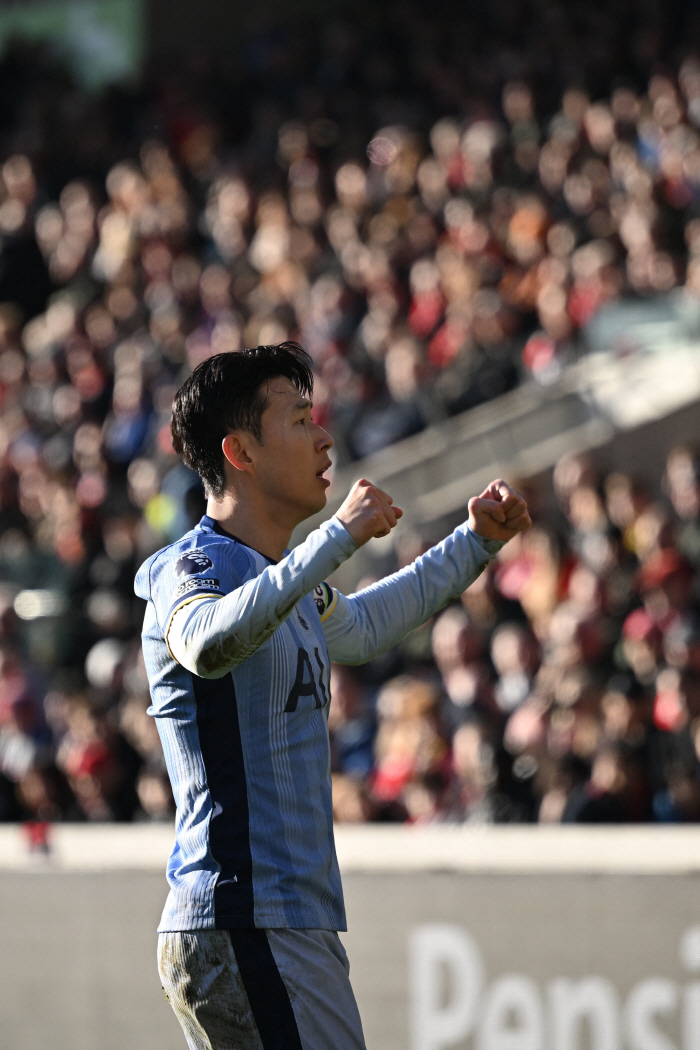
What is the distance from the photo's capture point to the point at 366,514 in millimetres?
3145

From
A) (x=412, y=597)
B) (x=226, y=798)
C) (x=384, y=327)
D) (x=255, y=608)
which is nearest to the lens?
(x=255, y=608)

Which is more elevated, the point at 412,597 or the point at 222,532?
the point at 222,532

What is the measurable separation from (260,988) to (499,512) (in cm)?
121

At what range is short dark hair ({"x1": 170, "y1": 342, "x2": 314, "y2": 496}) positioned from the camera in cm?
342

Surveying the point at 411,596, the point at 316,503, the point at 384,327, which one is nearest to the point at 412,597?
the point at 411,596

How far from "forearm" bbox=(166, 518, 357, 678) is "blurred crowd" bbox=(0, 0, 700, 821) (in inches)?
146

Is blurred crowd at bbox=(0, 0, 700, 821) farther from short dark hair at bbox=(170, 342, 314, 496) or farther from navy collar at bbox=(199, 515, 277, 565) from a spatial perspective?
short dark hair at bbox=(170, 342, 314, 496)

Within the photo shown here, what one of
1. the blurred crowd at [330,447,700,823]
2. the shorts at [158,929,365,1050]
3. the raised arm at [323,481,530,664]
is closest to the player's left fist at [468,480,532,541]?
the raised arm at [323,481,530,664]

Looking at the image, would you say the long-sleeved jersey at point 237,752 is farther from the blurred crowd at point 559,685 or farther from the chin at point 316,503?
the blurred crowd at point 559,685

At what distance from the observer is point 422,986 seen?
20.0 feet

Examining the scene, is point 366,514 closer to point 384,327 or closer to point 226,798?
point 226,798

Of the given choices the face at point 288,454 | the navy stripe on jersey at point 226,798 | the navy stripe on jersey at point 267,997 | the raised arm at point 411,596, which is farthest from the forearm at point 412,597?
the navy stripe on jersey at point 267,997

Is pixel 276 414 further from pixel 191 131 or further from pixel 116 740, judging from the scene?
pixel 191 131

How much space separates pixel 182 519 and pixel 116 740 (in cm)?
192
